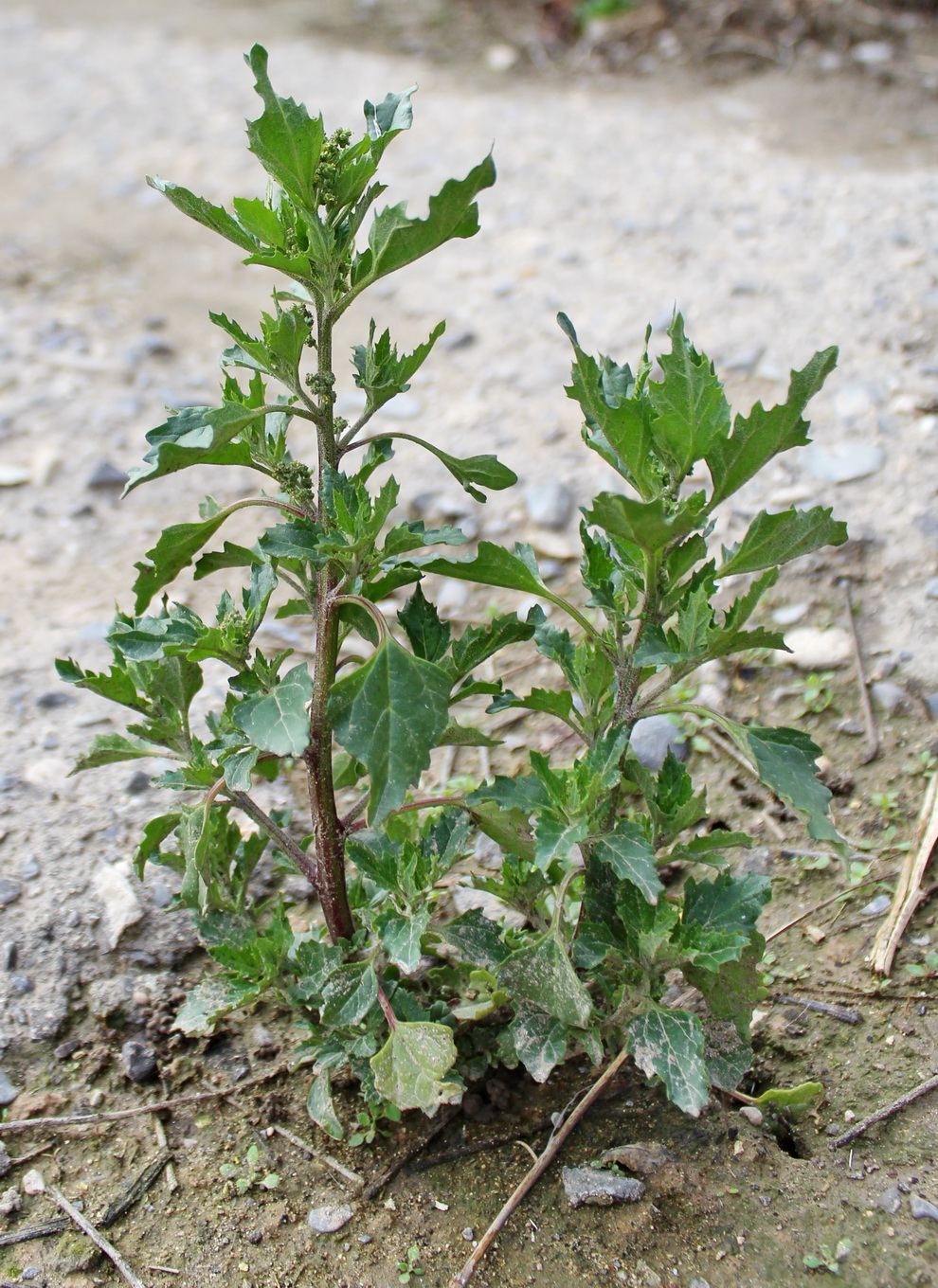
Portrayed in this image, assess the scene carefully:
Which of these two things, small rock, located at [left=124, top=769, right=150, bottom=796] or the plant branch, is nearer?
the plant branch

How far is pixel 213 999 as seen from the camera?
7.05 ft

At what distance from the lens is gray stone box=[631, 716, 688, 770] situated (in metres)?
2.88

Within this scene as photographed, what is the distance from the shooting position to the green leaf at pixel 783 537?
171 cm

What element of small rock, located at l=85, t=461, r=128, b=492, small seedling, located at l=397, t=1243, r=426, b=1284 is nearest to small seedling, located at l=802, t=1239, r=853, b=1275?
small seedling, located at l=397, t=1243, r=426, b=1284

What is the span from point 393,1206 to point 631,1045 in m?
0.57

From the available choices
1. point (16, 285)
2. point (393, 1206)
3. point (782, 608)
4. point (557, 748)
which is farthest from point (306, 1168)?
point (16, 285)

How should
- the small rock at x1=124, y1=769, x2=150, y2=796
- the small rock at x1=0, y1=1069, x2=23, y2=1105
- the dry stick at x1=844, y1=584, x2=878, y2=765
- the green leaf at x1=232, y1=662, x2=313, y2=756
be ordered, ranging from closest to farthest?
the green leaf at x1=232, y1=662, x2=313, y2=756 → the small rock at x1=0, y1=1069, x2=23, y2=1105 → the dry stick at x1=844, y1=584, x2=878, y2=765 → the small rock at x1=124, y1=769, x2=150, y2=796

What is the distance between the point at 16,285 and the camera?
17.5ft

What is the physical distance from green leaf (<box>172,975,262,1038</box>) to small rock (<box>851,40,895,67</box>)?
243 inches

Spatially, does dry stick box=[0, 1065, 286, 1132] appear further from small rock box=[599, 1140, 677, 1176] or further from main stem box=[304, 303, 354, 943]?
small rock box=[599, 1140, 677, 1176]

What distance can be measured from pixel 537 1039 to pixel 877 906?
0.93 meters

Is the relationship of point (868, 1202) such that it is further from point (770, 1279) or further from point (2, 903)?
point (2, 903)

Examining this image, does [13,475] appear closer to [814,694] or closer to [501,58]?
[814,694]

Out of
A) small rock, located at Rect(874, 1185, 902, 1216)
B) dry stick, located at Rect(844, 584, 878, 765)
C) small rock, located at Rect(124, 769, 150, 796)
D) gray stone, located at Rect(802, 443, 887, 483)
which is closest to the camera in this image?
small rock, located at Rect(874, 1185, 902, 1216)
